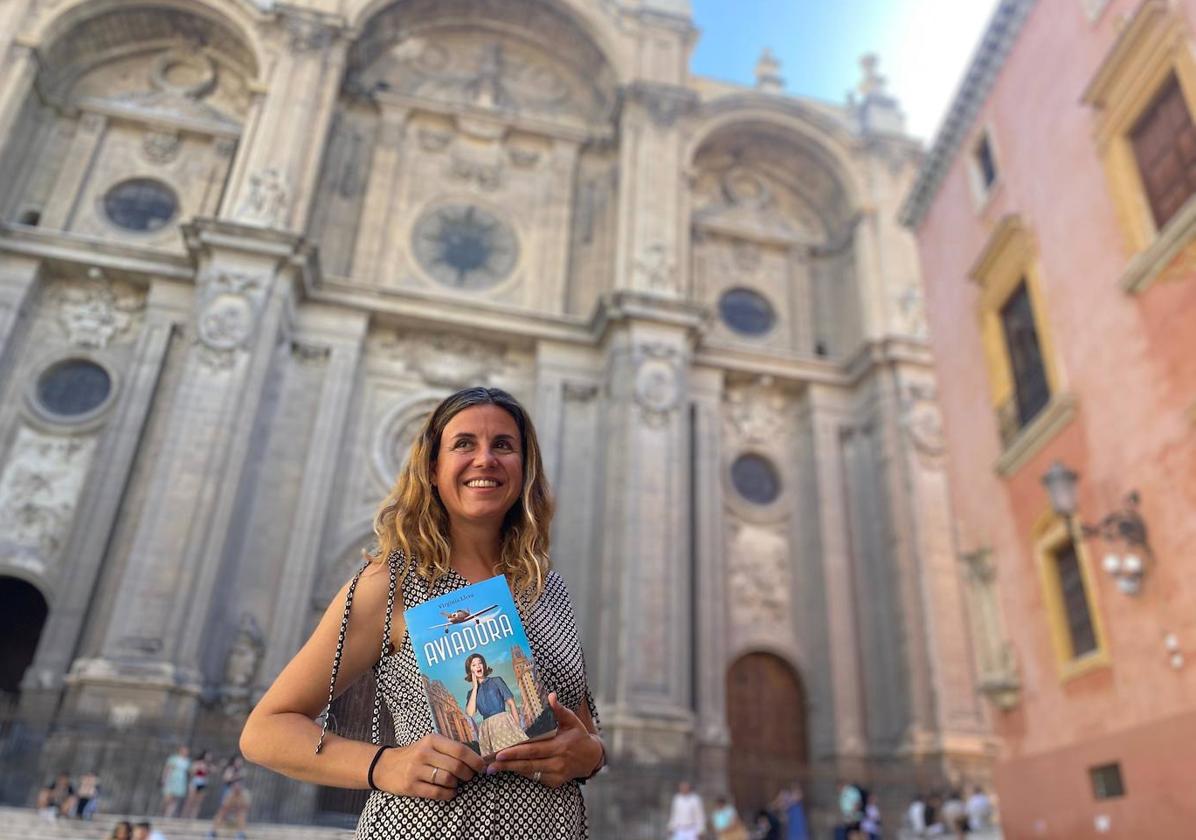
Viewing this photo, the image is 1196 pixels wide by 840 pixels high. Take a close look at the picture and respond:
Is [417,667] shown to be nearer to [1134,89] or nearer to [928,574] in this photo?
[1134,89]

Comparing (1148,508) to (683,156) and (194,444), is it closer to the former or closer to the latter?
(194,444)

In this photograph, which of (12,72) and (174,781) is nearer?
(174,781)

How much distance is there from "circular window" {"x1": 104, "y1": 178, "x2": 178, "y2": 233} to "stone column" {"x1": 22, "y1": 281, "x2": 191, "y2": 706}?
97.2 inches

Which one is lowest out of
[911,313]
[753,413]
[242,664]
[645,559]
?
[242,664]

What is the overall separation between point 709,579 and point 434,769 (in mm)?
17752

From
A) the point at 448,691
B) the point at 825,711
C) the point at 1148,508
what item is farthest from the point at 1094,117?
the point at 825,711

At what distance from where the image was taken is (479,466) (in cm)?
191

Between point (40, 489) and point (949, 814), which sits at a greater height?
point (40, 489)

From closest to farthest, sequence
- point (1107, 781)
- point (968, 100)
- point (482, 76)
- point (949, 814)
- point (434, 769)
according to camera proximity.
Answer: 1. point (434, 769)
2. point (1107, 781)
3. point (968, 100)
4. point (949, 814)
5. point (482, 76)

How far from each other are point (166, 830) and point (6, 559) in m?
7.47

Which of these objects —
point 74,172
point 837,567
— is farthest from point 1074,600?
point 74,172

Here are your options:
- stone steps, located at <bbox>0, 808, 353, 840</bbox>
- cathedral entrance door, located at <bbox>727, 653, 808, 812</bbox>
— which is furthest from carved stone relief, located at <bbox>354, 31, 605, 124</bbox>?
stone steps, located at <bbox>0, 808, 353, 840</bbox>

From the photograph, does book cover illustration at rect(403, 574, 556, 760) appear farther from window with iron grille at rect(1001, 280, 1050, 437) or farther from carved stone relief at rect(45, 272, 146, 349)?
carved stone relief at rect(45, 272, 146, 349)

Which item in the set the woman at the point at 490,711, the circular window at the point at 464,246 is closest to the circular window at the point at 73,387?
the circular window at the point at 464,246
